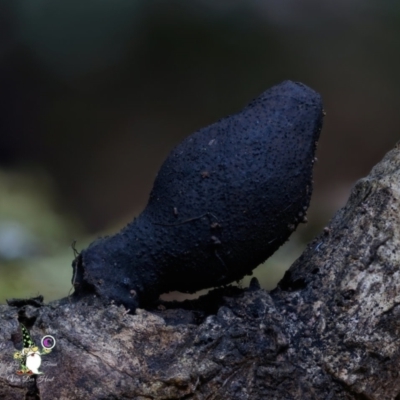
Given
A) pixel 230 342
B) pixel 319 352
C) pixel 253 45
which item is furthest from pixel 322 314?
pixel 253 45

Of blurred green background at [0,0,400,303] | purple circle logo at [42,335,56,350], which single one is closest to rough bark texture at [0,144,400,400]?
purple circle logo at [42,335,56,350]

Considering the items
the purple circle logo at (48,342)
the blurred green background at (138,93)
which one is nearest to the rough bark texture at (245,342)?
the purple circle logo at (48,342)

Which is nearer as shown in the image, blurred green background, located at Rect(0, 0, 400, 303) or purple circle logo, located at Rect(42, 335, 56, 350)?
purple circle logo, located at Rect(42, 335, 56, 350)

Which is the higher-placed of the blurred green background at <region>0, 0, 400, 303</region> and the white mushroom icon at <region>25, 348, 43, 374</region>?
the blurred green background at <region>0, 0, 400, 303</region>

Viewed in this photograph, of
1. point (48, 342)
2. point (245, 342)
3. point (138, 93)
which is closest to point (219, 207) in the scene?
point (245, 342)

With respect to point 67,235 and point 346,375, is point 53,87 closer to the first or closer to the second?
point 67,235

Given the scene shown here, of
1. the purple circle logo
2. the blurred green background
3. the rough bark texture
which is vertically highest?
the blurred green background

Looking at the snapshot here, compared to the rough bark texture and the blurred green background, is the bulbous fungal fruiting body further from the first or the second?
the blurred green background

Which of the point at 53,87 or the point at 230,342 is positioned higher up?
the point at 53,87
